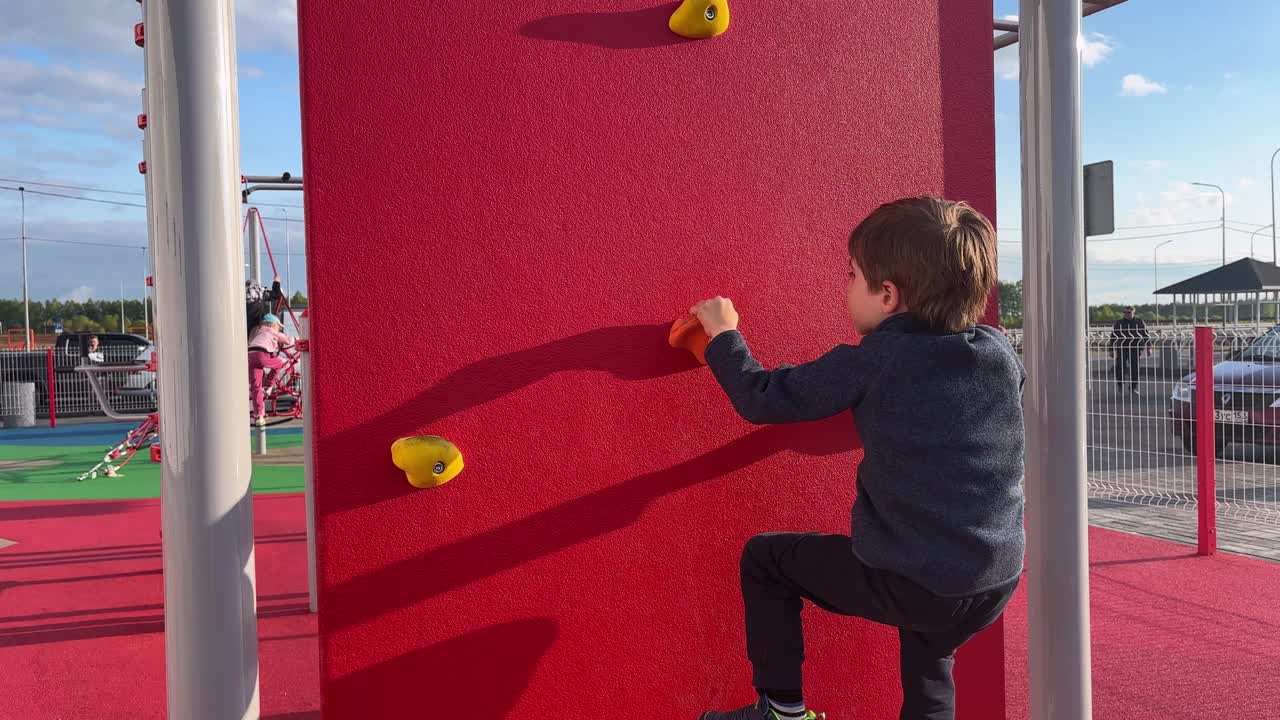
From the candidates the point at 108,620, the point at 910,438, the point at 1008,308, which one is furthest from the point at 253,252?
the point at 1008,308

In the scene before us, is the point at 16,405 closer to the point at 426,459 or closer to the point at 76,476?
the point at 76,476

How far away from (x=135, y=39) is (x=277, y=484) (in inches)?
264

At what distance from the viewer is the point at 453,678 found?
200 centimetres

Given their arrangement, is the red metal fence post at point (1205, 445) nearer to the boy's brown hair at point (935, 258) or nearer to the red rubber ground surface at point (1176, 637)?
the red rubber ground surface at point (1176, 637)

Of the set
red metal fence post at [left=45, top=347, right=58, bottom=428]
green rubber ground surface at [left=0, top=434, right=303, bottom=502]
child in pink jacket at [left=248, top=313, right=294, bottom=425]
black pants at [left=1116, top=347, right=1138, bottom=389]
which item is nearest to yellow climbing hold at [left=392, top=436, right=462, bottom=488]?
black pants at [left=1116, top=347, right=1138, bottom=389]

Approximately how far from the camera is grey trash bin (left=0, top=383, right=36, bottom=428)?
14.0 meters

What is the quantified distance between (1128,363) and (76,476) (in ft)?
27.8

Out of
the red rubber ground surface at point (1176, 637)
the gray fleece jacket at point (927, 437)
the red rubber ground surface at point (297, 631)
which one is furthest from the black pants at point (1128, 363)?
the gray fleece jacket at point (927, 437)

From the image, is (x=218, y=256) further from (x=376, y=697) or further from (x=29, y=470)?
(x=29, y=470)

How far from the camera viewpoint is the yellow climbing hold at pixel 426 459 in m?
1.89

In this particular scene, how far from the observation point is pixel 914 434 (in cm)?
174

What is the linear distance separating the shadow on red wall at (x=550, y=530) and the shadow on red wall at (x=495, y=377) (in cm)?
17

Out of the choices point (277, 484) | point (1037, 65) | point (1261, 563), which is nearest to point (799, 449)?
point (1037, 65)

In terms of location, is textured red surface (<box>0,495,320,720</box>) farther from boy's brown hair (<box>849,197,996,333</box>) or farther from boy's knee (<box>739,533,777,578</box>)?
boy's brown hair (<box>849,197,996,333</box>)
